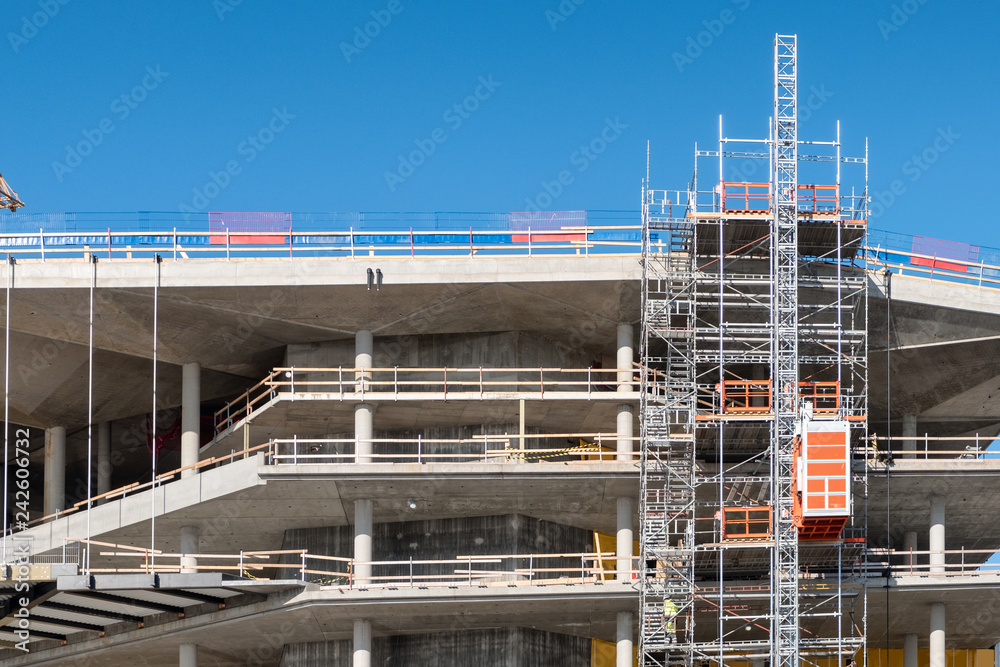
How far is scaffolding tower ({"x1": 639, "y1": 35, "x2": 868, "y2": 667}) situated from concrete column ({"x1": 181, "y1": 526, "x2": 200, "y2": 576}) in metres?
12.9

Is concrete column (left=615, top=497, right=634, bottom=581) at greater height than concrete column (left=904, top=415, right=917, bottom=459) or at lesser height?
lesser

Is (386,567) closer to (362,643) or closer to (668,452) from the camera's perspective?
(362,643)

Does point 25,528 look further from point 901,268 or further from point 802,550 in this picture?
point 901,268

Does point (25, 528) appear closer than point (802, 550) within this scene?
No

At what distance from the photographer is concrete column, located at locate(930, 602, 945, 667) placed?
44594 mm

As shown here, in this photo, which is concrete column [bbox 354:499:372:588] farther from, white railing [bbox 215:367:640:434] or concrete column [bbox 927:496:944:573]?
concrete column [bbox 927:496:944:573]

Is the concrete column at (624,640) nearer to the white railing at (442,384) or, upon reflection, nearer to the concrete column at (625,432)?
the concrete column at (625,432)

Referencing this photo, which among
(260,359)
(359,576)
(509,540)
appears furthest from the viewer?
(260,359)

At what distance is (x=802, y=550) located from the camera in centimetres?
4316

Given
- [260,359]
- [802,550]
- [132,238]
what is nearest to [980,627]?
[802,550]

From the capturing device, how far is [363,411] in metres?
45.3

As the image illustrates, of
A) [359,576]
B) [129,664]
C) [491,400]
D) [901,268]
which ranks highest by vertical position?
[901,268]

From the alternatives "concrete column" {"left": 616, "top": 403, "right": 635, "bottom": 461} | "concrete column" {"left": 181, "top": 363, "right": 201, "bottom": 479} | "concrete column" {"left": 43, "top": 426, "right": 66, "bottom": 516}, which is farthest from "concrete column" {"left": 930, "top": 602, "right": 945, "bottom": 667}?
"concrete column" {"left": 43, "top": 426, "right": 66, "bottom": 516}

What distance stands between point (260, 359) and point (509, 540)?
10354 mm
